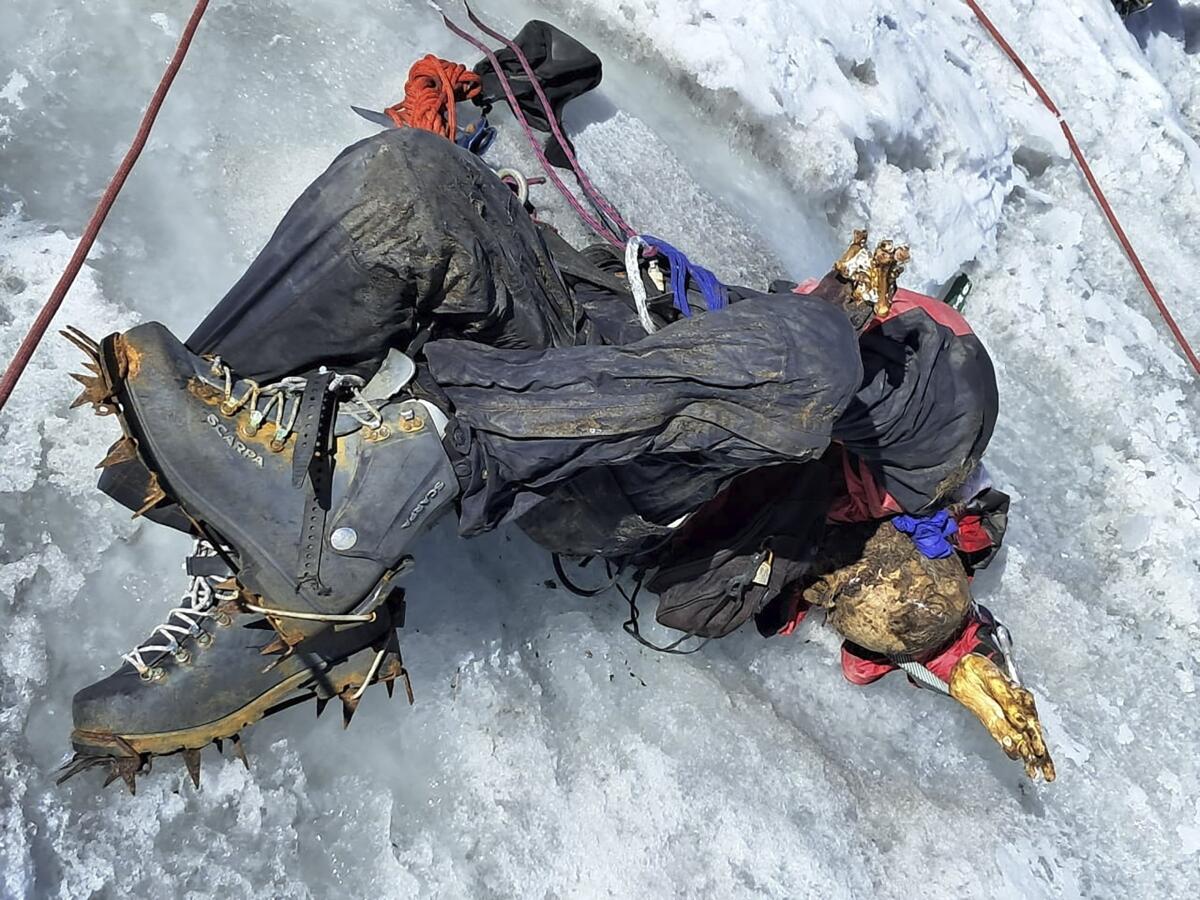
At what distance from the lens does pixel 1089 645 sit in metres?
1.93

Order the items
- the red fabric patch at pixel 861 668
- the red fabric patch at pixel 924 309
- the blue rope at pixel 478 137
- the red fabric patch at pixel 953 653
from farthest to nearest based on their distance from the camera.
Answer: the blue rope at pixel 478 137
the red fabric patch at pixel 861 668
the red fabric patch at pixel 953 653
the red fabric patch at pixel 924 309

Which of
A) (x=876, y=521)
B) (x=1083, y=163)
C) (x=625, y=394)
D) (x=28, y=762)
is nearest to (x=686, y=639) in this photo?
(x=876, y=521)

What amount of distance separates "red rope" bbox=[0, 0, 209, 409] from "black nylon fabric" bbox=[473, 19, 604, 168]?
507 millimetres

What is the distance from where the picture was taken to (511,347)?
124 cm

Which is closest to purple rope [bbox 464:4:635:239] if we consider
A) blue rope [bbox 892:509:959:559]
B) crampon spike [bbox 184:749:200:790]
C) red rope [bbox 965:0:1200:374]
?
blue rope [bbox 892:509:959:559]

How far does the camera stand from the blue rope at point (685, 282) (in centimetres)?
136

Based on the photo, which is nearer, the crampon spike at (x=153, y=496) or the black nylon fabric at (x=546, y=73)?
the crampon spike at (x=153, y=496)

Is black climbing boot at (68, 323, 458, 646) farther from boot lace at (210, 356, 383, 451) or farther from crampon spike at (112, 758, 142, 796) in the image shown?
crampon spike at (112, 758, 142, 796)

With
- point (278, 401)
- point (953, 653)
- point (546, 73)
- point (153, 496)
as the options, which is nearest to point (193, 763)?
point (153, 496)

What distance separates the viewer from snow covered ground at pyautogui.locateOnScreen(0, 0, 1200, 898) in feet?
4.09

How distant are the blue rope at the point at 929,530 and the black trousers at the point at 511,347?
0.38 metres

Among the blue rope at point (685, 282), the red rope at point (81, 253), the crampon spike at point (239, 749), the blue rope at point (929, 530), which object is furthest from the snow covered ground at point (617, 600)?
the blue rope at point (685, 282)

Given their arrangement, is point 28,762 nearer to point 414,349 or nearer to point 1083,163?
point 414,349

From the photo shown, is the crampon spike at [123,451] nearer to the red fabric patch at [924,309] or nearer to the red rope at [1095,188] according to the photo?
the red fabric patch at [924,309]
